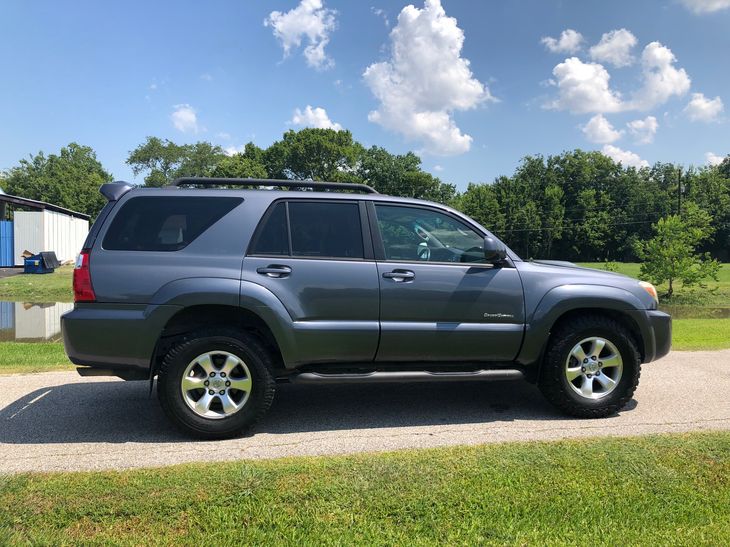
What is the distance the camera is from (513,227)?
2918 inches

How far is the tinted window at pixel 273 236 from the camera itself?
4195mm

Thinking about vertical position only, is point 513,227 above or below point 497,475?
above

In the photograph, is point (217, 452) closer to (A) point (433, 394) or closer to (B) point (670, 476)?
(A) point (433, 394)

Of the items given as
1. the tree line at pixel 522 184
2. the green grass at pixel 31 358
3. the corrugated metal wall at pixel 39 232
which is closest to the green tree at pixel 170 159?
the tree line at pixel 522 184

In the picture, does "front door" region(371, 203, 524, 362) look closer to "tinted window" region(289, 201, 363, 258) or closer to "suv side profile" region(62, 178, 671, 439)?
"suv side profile" region(62, 178, 671, 439)

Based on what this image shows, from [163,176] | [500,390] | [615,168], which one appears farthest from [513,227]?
[500,390]

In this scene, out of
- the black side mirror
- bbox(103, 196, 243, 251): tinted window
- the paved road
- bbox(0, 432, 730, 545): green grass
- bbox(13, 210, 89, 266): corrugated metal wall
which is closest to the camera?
bbox(0, 432, 730, 545): green grass

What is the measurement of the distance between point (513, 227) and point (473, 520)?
74.6 meters

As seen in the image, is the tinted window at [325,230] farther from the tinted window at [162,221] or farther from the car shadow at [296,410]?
the car shadow at [296,410]

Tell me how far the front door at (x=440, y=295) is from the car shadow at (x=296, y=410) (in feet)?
1.98

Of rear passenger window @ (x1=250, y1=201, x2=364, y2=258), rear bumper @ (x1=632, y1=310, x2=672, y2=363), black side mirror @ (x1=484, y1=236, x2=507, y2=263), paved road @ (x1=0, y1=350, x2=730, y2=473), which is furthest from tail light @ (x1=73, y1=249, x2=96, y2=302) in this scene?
rear bumper @ (x1=632, y1=310, x2=672, y2=363)

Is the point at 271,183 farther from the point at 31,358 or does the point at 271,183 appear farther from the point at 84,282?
the point at 31,358

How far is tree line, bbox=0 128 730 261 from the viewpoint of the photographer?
71812mm

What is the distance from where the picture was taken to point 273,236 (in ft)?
13.9
